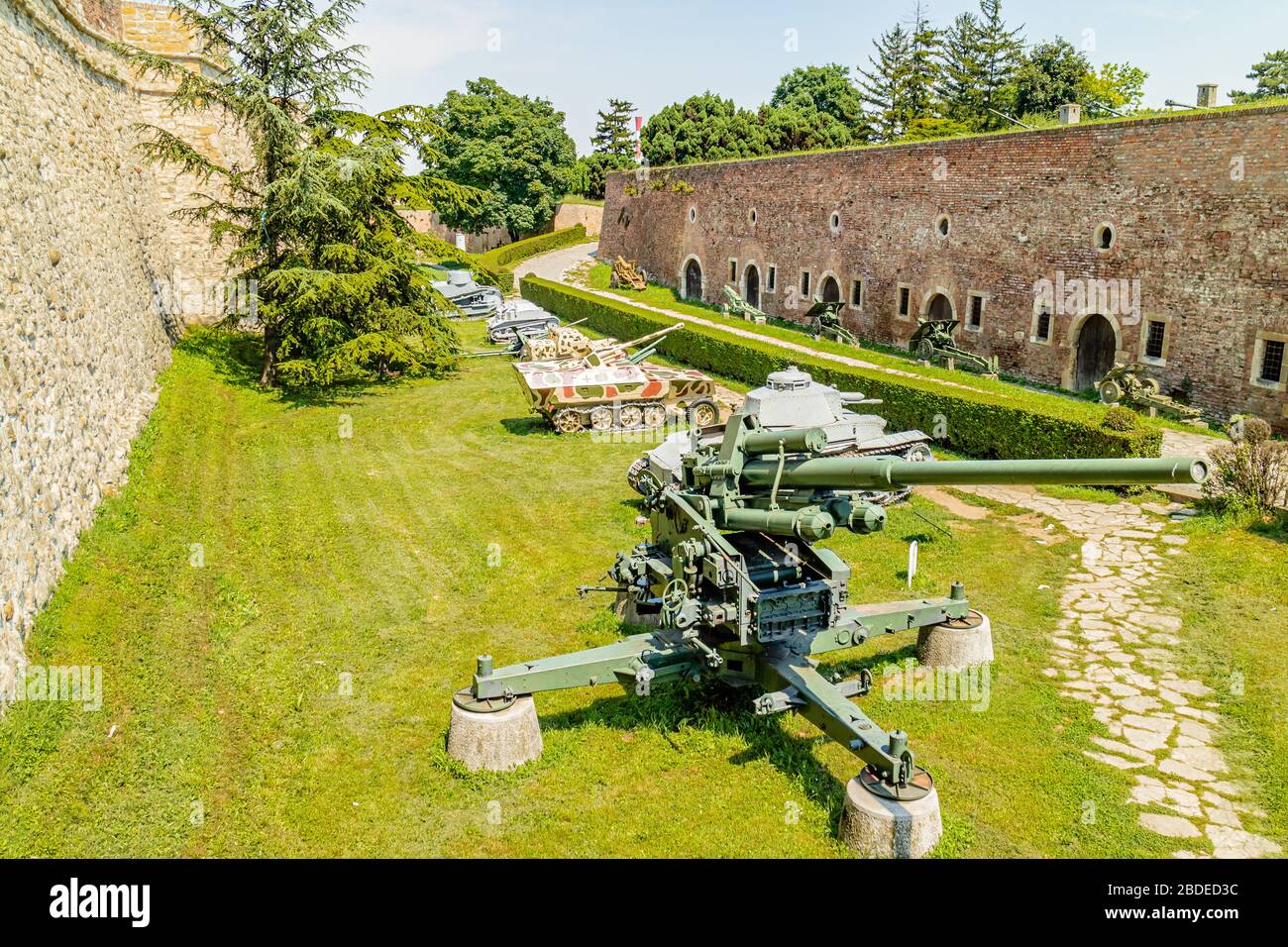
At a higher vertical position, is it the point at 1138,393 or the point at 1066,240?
the point at 1066,240

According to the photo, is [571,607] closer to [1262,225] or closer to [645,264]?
[1262,225]

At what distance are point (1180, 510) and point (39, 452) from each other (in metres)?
14.0

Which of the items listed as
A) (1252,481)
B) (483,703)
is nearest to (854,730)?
(483,703)

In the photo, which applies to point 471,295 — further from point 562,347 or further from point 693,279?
point 562,347

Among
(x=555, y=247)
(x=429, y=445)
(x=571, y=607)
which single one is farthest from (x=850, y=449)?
(x=555, y=247)

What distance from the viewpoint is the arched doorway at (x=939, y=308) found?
2650 centimetres

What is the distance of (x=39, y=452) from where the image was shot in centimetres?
996

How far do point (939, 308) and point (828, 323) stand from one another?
145 inches

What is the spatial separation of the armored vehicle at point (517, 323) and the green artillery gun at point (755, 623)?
72.6 ft

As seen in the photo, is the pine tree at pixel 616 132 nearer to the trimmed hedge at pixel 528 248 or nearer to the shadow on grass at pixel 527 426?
the trimmed hedge at pixel 528 248

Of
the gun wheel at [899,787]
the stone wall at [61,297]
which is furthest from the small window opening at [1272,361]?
the stone wall at [61,297]

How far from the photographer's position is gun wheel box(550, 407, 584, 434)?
18.9m

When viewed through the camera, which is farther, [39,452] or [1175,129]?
[1175,129]

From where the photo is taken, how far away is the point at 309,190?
20.3m
